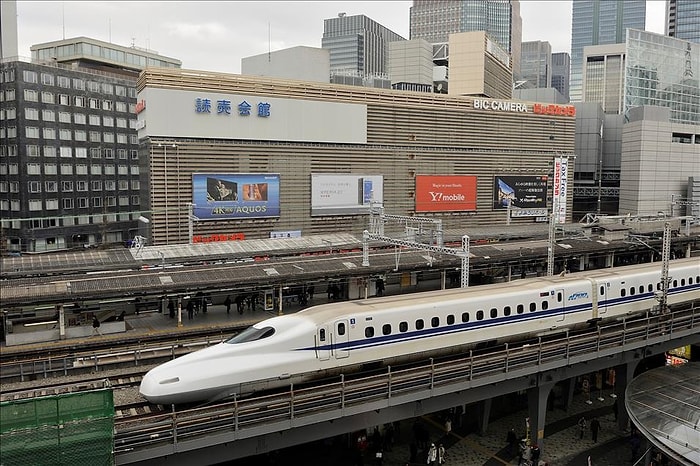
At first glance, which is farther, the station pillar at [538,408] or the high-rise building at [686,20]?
the high-rise building at [686,20]

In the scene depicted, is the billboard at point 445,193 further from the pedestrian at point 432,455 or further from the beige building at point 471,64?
the pedestrian at point 432,455

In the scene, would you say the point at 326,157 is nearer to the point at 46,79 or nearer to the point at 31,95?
the point at 31,95

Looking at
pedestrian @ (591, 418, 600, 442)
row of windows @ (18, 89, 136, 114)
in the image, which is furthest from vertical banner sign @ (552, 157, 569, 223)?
row of windows @ (18, 89, 136, 114)

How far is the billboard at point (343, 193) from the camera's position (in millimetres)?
55625

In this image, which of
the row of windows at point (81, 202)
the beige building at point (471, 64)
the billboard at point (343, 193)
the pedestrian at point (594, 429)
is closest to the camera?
the pedestrian at point (594, 429)

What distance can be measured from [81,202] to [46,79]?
15.6 m

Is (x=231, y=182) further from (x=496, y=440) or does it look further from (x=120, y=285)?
(x=496, y=440)

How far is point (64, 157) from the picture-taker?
74938 millimetres

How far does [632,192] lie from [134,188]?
69.2 meters

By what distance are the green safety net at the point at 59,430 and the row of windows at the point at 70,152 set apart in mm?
65161

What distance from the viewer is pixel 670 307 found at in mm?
33312

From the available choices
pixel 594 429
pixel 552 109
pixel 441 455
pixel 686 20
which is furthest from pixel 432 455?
pixel 686 20

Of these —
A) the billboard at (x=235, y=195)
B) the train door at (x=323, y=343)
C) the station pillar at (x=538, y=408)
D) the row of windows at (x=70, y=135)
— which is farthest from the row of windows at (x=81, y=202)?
the station pillar at (x=538, y=408)

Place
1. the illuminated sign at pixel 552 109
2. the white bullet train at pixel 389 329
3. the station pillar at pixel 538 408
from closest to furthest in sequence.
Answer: the white bullet train at pixel 389 329, the station pillar at pixel 538 408, the illuminated sign at pixel 552 109
